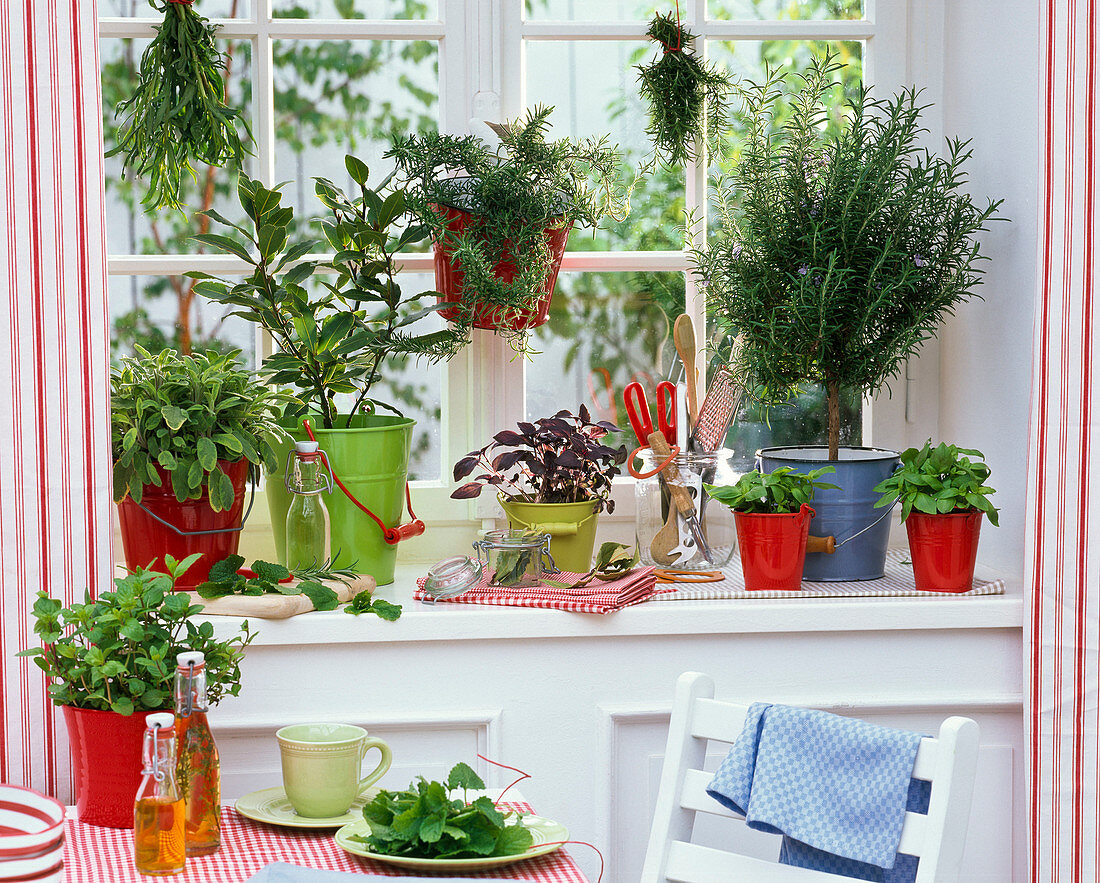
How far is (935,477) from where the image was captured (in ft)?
5.49

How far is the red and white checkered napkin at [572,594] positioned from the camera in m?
1.60

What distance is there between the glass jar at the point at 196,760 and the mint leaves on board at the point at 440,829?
0.54 ft

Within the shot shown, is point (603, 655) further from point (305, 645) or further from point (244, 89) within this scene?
point (244, 89)

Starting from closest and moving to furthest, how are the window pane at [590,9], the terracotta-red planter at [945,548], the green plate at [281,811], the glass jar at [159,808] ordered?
the glass jar at [159,808] < the green plate at [281,811] < the terracotta-red planter at [945,548] < the window pane at [590,9]

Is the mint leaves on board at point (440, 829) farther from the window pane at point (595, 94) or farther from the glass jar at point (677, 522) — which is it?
the window pane at point (595, 94)

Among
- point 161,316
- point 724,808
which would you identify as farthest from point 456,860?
point 161,316

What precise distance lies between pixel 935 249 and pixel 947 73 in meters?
0.40

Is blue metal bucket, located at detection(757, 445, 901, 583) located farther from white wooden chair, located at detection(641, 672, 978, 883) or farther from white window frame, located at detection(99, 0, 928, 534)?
white wooden chair, located at detection(641, 672, 978, 883)

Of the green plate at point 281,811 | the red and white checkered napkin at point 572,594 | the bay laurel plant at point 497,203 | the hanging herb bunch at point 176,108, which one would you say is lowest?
the green plate at point 281,811

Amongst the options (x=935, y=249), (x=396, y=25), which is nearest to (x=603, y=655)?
(x=935, y=249)

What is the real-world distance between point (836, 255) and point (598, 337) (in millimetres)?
483

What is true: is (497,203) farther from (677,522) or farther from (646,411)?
(677,522)

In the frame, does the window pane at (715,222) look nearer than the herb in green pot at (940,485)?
No

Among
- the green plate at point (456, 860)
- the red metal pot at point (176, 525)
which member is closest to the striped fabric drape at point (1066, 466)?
the green plate at point (456, 860)
